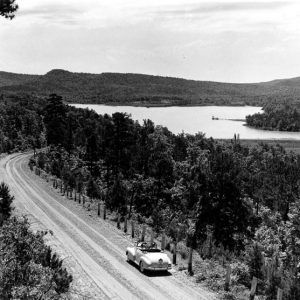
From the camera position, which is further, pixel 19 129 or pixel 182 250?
pixel 19 129

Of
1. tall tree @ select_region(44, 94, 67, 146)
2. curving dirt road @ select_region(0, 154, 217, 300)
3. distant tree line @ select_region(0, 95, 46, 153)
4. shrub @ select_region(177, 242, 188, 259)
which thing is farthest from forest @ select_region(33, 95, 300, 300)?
distant tree line @ select_region(0, 95, 46, 153)

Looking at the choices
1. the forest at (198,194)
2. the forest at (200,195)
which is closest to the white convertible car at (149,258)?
the forest at (200,195)

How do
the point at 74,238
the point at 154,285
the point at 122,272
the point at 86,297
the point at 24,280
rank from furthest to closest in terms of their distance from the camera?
the point at 74,238 < the point at 122,272 < the point at 154,285 < the point at 86,297 < the point at 24,280

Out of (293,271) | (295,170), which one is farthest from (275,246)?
(295,170)

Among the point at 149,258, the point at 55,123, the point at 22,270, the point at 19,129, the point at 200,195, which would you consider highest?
the point at 55,123

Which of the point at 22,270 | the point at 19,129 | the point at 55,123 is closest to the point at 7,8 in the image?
the point at 22,270

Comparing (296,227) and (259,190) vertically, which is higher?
(296,227)

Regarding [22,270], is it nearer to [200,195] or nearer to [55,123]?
[200,195]

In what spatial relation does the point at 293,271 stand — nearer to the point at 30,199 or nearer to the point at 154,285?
the point at 154,285
